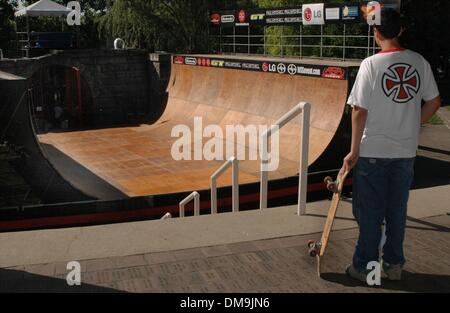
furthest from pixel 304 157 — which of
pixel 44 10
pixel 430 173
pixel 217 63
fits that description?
pixel 44 10

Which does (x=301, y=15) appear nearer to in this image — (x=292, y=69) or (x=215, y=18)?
(x=292, y=69)

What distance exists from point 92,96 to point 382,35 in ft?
77.4

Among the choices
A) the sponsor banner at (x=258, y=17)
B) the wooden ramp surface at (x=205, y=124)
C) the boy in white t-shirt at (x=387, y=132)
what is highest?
the sponsor banner at (x=258, y=17)

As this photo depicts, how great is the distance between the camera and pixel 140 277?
389 cm

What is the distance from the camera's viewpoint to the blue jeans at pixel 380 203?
3.59 meters

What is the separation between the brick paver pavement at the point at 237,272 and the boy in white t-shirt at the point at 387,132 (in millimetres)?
305

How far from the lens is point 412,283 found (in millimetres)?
3781

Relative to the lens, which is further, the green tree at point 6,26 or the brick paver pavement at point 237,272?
the green tree at point 6,26

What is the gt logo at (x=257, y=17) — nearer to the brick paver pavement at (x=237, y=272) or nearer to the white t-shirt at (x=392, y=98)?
the brick paver pavement at (x=237, y=272)

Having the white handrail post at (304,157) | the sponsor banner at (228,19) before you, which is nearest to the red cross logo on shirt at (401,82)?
the white handrail post at (304,157)

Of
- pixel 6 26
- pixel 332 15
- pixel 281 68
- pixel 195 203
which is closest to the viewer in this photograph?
pixel 195 203

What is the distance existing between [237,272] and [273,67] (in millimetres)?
15306

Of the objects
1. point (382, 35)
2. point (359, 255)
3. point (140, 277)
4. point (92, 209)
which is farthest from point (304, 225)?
point (92, 209)

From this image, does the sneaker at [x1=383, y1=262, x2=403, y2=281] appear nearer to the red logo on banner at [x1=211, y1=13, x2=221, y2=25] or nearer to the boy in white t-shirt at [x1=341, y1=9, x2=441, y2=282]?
the boy in white t-shirt at [x1=341, y1=9, x2=441, y2=282]
